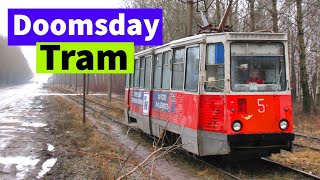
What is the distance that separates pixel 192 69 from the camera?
1006 centimetres

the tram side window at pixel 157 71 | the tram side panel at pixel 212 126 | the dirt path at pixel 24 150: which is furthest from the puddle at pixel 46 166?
the tram side window at pixel 157 71

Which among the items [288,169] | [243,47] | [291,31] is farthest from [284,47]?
[291,31]

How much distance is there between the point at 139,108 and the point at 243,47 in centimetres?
628

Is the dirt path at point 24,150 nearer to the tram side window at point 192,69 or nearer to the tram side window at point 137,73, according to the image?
the tram side window at point 137,73

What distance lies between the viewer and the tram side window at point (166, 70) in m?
11.7

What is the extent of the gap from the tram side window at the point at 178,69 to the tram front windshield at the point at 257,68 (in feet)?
5.67

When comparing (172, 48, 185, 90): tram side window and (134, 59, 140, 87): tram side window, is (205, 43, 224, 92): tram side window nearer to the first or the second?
(172, 48, 185, 90): tram side window

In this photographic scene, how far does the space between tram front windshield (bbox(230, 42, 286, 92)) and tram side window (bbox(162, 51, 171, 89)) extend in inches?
106

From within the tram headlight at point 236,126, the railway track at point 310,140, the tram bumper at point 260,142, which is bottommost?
the railway track at point 310,140

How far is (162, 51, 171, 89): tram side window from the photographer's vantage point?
1174cm

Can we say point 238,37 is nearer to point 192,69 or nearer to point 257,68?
point 257,68

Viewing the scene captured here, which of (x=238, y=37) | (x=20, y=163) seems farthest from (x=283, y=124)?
(x=20, y=163)

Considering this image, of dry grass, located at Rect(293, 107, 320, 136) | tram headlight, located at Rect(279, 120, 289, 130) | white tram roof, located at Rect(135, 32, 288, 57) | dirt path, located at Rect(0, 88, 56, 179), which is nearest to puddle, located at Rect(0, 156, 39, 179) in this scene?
dirt path, located at Rect(0, 88, 56, 179)

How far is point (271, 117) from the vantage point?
30.4 feet
